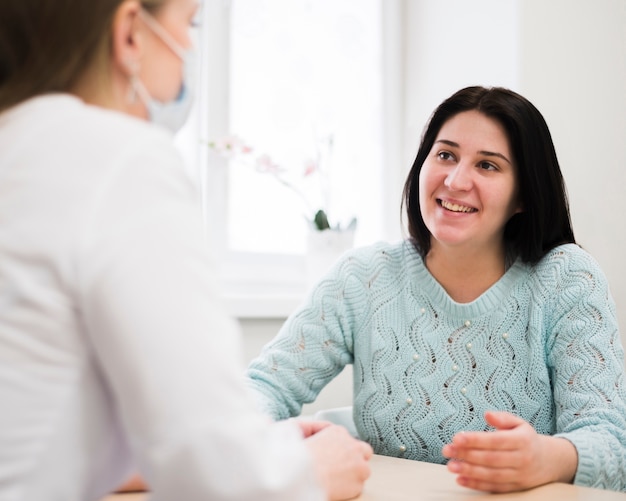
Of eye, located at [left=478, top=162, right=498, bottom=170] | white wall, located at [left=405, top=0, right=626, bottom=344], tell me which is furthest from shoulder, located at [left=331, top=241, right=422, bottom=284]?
white wall, located at [left=405, top=0, right=626, bottom=344]

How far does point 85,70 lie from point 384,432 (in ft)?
3.58

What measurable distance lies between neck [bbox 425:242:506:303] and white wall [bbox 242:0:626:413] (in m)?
0.75

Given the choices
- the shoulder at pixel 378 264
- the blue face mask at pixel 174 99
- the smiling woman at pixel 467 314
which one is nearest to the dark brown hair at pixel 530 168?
the smiling woman at pixel 467 314

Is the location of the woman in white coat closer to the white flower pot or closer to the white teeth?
the white teeth

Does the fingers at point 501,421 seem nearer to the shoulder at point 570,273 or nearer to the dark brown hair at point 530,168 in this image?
the shoulder at point 570,273

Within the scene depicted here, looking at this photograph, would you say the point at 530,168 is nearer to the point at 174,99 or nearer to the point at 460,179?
the point at 460,179

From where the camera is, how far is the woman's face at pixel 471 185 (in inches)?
62.2

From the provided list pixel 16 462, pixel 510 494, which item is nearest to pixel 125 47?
pixel 16 462

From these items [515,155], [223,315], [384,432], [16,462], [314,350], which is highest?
[515,155]

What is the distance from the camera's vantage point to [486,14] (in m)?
2.39

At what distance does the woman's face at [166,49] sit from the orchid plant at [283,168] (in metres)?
1.54

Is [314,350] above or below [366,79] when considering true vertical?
below

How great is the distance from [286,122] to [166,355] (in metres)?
2.11

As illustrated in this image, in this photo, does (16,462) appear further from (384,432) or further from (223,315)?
(384,432)
